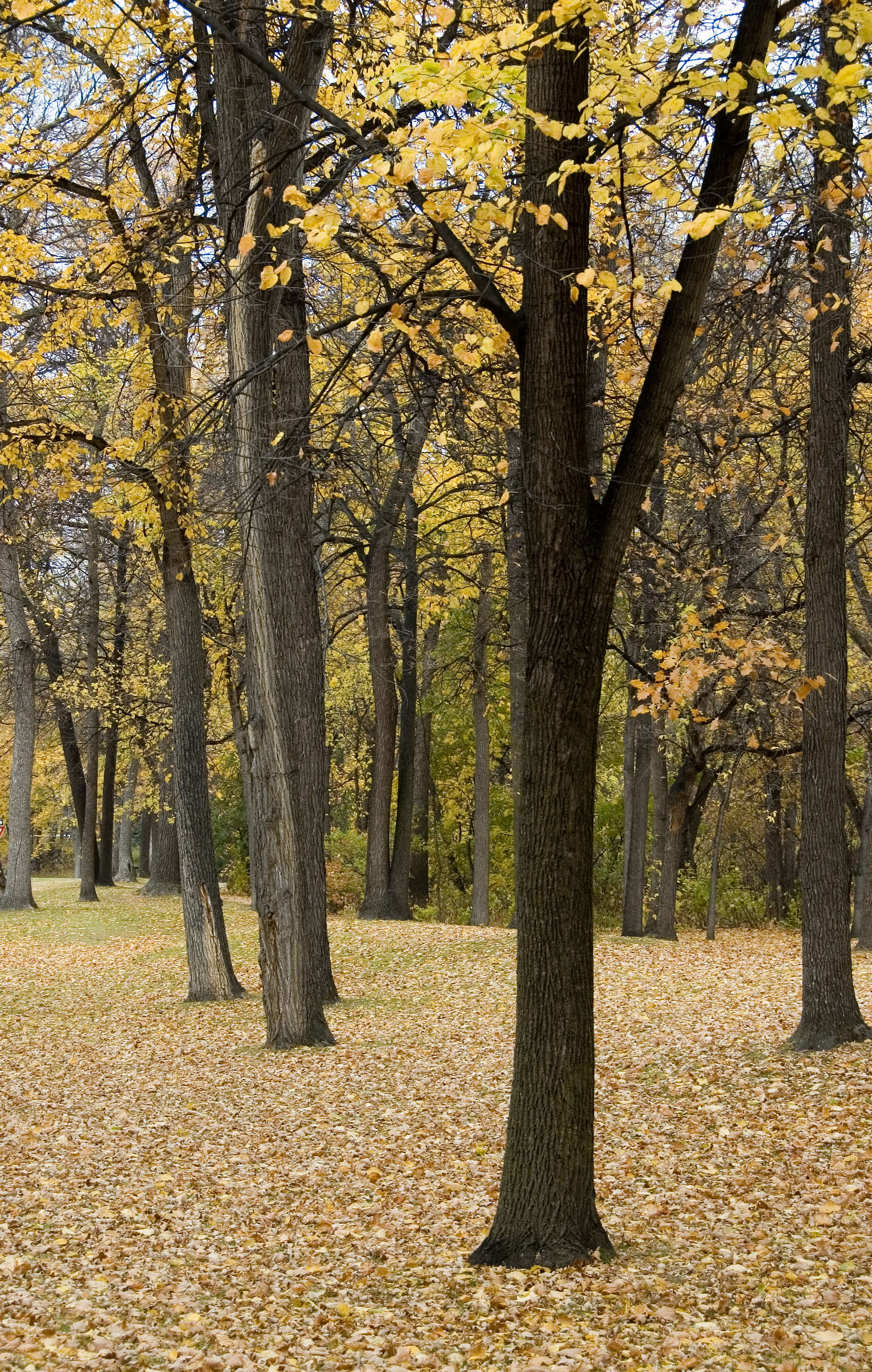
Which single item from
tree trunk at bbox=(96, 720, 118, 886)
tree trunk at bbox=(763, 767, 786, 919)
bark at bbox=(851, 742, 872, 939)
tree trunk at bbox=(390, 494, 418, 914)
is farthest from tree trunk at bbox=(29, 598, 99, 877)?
bark at bbox=(851, 742, 872, 939)

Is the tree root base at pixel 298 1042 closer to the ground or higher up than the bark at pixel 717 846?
closer to the ground

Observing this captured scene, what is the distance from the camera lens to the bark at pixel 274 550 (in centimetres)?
887

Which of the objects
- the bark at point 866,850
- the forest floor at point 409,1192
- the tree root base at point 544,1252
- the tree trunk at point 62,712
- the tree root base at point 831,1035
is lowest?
the forest floor at point 409,1192

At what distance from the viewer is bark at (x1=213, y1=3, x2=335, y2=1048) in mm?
8867

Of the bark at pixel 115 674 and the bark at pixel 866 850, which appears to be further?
the bark at pixel 115 674

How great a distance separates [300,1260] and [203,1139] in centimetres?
237

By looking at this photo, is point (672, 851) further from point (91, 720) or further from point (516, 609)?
point (91, 720)

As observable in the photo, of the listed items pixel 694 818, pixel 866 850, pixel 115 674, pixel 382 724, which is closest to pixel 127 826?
pixel 115 674

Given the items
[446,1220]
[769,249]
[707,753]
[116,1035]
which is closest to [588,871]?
[446,1220]

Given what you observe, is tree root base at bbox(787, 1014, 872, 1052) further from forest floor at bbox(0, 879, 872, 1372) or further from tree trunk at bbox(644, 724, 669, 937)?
tree trunk at bbox(644, 724, 669, 937)

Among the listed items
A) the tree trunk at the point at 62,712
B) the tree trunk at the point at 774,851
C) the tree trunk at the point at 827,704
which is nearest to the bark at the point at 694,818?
the tree trunk at the point at 774,851

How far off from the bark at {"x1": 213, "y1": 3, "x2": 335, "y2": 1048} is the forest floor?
33.6 inches

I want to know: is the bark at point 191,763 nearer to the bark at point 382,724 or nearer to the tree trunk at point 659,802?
the bark at point 382,724

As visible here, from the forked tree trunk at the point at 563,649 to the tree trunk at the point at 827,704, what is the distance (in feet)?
11.8
